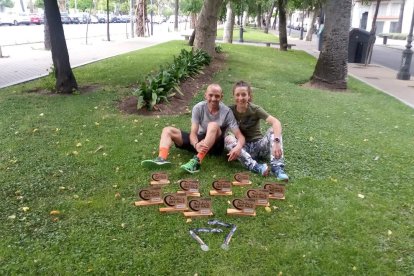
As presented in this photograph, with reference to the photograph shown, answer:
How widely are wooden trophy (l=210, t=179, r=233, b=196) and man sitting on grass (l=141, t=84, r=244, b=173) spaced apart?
0.50m

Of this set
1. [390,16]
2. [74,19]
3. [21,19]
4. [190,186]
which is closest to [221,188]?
[190,186]

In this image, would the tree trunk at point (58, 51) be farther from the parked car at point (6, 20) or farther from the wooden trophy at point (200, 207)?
the parked car at point (6, 20)

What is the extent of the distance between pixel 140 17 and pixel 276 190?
2965cm

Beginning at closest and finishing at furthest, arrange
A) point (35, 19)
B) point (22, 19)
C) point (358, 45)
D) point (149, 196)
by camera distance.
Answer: point (149, 196)
point (358, 45)
point (22, 19)
point (35, 19)

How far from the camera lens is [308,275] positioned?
125 inches

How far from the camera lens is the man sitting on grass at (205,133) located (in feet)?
16.1

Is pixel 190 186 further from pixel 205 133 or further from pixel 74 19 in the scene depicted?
pixel 74 19

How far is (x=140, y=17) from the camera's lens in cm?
3181

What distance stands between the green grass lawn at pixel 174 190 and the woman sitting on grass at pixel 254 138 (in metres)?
0.20

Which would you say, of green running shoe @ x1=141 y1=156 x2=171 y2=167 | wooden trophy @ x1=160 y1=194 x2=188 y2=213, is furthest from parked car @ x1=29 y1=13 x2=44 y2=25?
wooden trophy @ x1=160 y1=194 x2=188 y2=213

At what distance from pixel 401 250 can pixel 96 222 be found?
8.69 feet

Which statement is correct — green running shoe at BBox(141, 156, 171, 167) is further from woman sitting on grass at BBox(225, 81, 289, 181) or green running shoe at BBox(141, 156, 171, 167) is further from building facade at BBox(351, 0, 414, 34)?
building facade at BBox(351, 0, 414, 34)

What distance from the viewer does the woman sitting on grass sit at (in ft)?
15.8

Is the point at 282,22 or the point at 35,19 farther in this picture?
the point at 35,19
